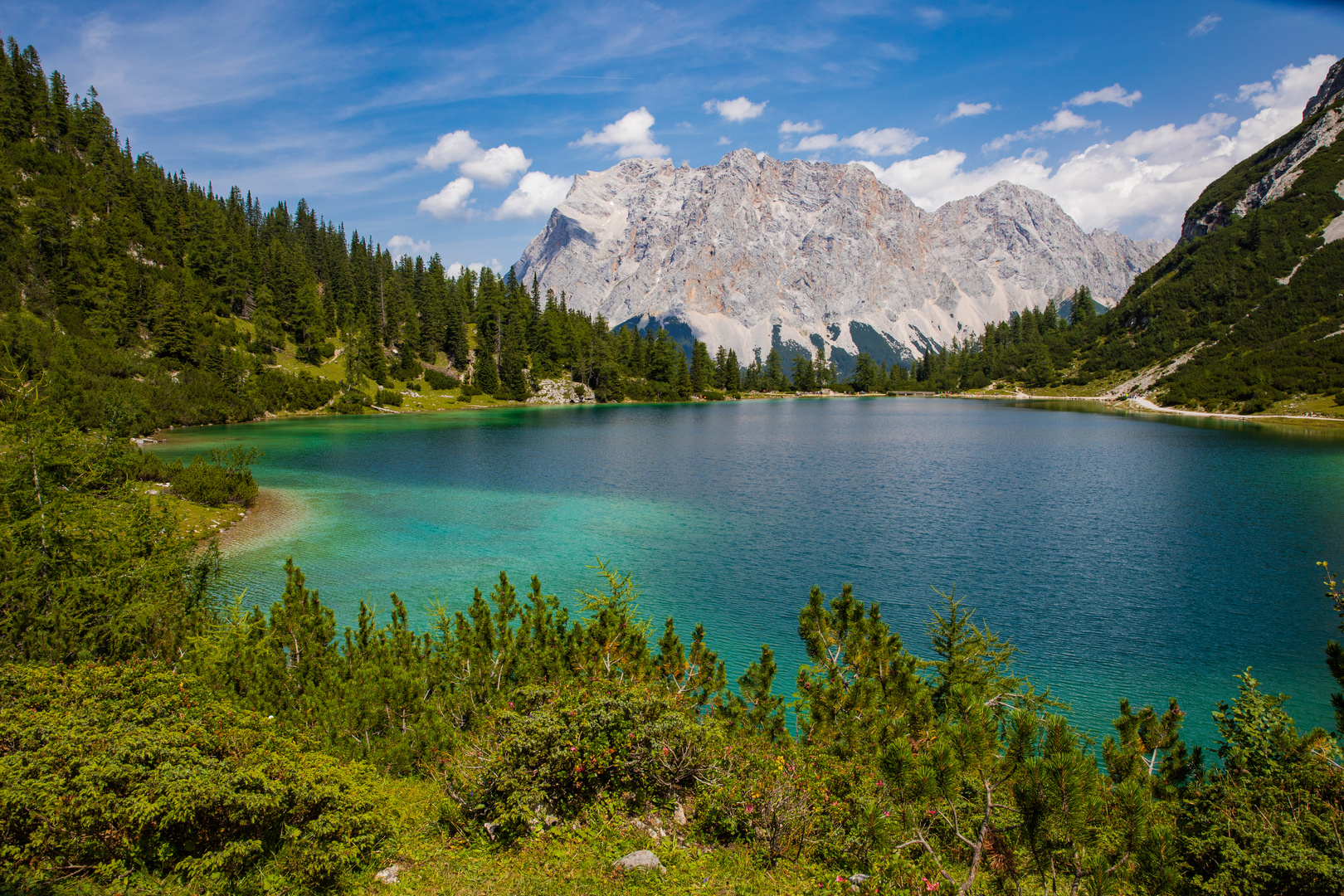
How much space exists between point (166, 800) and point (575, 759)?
415cm

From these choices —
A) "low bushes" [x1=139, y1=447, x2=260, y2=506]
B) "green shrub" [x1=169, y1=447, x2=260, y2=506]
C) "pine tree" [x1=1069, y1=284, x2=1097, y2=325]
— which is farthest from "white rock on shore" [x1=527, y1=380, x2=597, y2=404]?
"pine tree" [x1=1069, y1=284, x2=1097, y2=325]

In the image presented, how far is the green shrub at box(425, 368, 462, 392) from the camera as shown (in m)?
118

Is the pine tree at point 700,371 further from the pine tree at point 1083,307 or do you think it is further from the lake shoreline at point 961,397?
the pine tree at point 1083,307

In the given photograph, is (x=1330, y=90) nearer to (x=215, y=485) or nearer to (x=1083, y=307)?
(x=1083, y=307)

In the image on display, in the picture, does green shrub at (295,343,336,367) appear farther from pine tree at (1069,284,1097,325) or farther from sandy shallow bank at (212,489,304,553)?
pine tree at (1069,284,1097,325)

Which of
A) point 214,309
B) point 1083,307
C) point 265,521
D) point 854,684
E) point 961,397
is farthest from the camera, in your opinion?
point 1083,307

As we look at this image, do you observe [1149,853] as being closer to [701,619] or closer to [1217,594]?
[701,619]

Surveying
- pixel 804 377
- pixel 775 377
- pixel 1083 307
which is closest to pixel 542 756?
pixel 775 377

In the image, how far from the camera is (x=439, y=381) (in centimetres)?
11850

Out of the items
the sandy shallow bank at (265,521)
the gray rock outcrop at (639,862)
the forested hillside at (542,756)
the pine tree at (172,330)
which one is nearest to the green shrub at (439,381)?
the pine tree at (172,330)

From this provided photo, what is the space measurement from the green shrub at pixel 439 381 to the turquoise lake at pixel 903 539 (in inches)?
2176

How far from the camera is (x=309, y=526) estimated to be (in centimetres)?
3136

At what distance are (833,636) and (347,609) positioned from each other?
16896 mm

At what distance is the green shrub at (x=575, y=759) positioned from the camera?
775 cm
